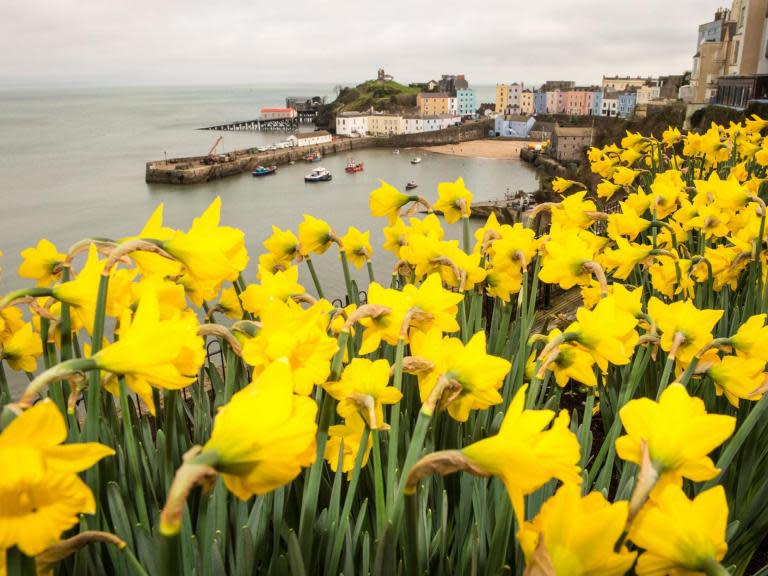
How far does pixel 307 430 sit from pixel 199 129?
113 metres

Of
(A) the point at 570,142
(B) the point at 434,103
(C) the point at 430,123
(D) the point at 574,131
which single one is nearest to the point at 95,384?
(D) the point at 574,131

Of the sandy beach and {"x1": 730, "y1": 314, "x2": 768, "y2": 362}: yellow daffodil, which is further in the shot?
the sandy beach

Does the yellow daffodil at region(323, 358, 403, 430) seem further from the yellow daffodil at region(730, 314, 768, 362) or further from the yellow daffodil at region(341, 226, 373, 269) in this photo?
the yellow daffodil at region(341, 226, 373, 269)

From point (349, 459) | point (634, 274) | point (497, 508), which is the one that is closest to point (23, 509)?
point (349, 459)

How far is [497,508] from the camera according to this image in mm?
1515

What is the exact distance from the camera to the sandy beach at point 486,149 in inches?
2754

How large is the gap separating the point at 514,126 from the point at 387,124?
19.5 metres

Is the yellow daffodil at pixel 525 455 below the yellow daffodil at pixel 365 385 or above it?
above

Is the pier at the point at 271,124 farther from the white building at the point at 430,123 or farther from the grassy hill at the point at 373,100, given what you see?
the white building at the point at 430,123

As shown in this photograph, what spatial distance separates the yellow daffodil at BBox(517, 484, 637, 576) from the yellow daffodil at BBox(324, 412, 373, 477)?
66 cm

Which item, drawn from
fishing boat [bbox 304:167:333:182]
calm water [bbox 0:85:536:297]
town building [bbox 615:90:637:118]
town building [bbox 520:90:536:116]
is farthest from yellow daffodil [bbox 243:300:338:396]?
town building [bbox 520:90:536:116]

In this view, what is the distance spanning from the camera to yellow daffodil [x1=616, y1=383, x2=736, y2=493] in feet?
2.89

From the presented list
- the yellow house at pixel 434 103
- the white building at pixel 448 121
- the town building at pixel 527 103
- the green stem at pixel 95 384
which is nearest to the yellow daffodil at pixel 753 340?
the green stem at pixel 95 384

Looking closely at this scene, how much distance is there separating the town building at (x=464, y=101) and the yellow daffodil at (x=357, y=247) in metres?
106
